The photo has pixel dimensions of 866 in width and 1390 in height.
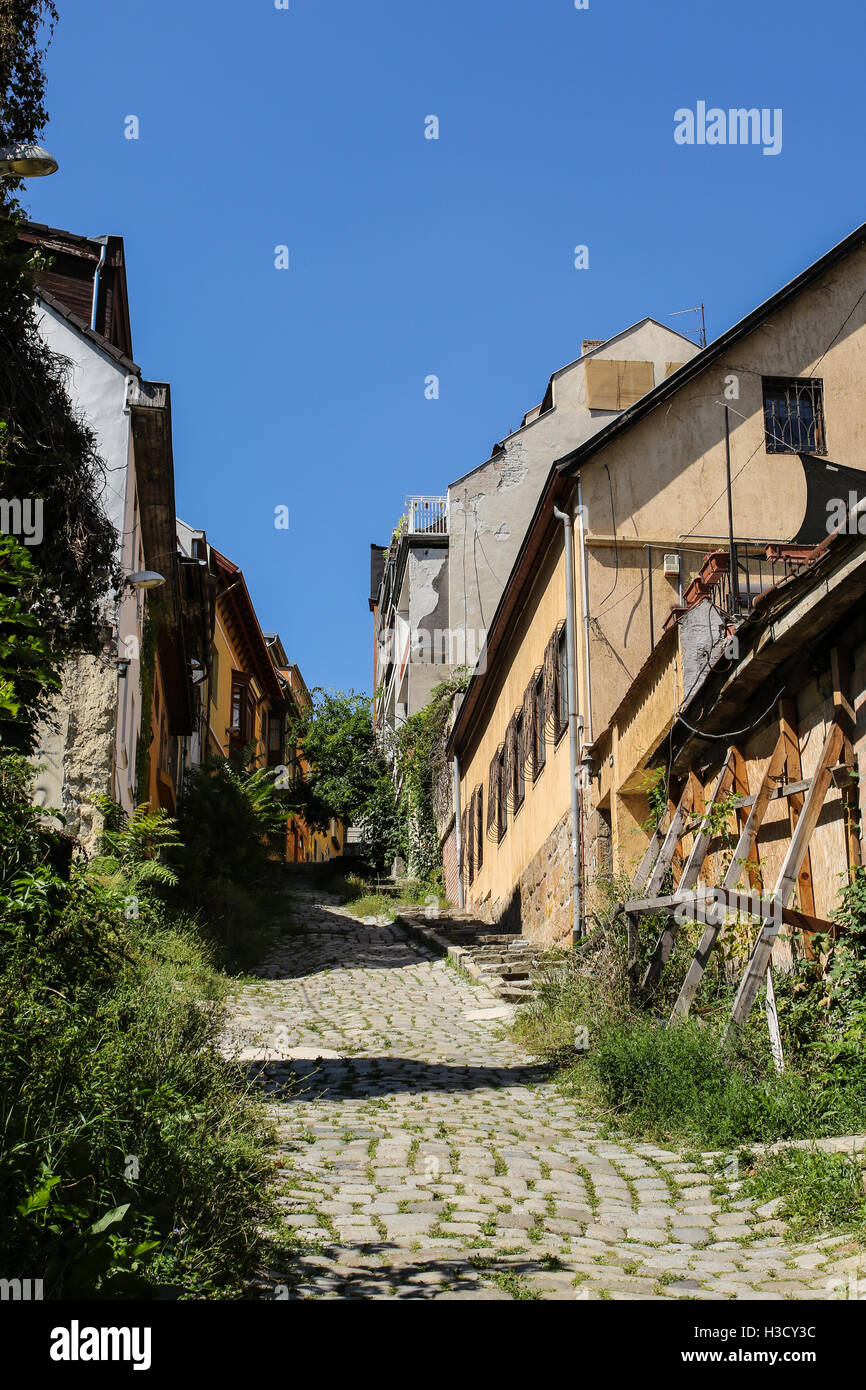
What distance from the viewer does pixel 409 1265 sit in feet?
16.6

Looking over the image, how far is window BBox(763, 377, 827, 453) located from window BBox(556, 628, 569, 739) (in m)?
3.66

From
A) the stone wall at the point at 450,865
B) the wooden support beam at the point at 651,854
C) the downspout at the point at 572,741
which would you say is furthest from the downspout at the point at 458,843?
the wooden support beam at the point at 651,854

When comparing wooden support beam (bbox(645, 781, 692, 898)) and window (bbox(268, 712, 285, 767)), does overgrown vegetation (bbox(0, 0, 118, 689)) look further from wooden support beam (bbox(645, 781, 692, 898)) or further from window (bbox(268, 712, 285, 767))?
window (bbox(268, 712, 285, 767))

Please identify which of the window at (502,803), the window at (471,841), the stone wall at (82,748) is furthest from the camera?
the window at (471,841)

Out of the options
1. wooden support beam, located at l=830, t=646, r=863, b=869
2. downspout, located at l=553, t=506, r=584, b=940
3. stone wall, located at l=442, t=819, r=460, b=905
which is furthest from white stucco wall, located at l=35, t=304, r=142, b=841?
stone wall, located at l=442, t=819, r=460, b=905

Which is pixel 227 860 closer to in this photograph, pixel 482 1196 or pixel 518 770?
pixel 518 770

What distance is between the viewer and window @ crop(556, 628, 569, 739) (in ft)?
49.8

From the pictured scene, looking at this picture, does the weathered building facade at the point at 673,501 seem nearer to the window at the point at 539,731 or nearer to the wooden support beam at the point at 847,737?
the window at the point at 539,731

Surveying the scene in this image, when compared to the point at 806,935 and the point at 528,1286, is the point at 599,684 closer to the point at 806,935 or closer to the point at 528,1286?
the point at 806,935

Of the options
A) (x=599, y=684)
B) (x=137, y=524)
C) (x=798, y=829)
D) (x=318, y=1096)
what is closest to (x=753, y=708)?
(x=798, y=829)

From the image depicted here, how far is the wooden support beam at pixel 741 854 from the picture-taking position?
28.3 ft

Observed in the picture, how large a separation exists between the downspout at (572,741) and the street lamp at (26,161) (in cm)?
898

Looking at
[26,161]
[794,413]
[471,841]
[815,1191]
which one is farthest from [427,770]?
[815,1191]

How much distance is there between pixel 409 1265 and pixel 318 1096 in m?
3.84
